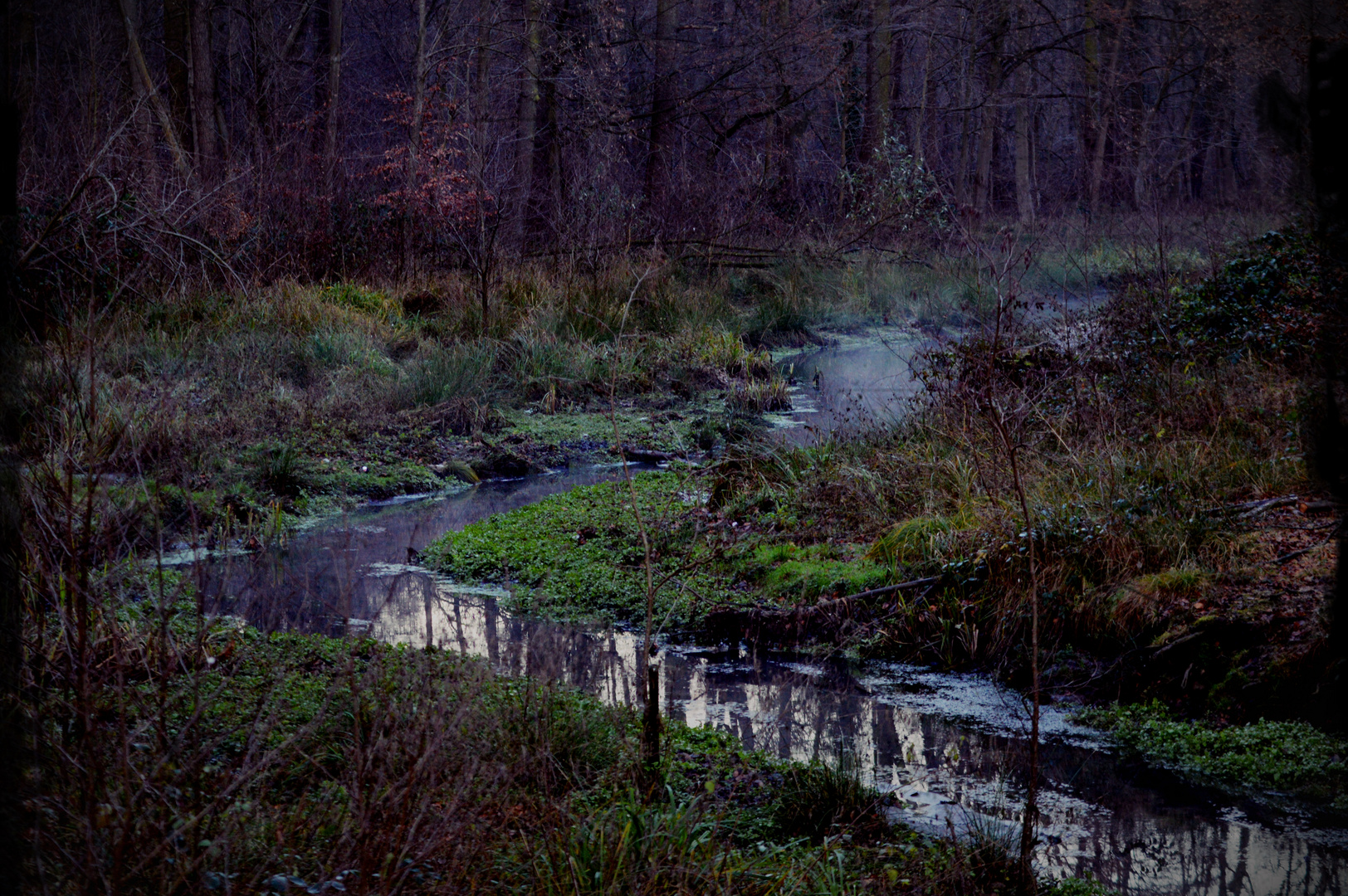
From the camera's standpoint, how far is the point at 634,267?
14664mm

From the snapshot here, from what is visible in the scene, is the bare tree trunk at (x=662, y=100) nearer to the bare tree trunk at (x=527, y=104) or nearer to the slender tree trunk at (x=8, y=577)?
the bare tree trunk at (x=527, y=104)

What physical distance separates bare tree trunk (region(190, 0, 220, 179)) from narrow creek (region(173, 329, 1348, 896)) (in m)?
9.74

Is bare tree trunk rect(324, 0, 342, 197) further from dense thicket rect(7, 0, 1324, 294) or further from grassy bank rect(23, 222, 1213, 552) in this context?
grassy bank rect(23, 222, 1213, 552)

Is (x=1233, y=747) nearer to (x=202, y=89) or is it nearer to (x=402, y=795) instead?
(x=402, y=795)

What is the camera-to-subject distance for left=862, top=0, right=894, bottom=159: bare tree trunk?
20844 mm

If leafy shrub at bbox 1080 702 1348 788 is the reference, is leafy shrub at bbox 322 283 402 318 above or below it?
above

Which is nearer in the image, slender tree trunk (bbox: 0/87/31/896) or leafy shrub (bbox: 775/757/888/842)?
slender tree trunk (bbox: 0/87/31/896)

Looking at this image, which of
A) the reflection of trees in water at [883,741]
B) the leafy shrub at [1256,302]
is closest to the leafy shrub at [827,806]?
the reflection of trees in water at [883,741]

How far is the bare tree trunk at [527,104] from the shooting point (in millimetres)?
17547

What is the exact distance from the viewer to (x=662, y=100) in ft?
64.8

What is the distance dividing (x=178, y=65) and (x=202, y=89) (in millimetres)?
673

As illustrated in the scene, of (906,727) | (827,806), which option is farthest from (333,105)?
(827,806)

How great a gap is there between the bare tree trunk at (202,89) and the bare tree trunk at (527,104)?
452cm

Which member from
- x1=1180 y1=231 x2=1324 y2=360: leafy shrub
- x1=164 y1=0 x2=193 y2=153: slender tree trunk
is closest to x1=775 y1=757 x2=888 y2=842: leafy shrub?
x1=1180 y1=231 x2=1324 y2=360: leafy shrub
